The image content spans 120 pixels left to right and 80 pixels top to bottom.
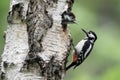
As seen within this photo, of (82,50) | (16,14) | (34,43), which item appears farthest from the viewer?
(82,50)

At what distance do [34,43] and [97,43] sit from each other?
30.5 feet

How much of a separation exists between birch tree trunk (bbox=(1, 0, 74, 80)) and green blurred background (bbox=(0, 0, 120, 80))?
4040 millimetres

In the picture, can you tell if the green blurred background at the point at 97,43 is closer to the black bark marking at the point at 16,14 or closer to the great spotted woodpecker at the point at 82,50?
the great spotted woodpecker at the point at 82,50

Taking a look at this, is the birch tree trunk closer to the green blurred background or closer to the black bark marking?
the black bark marking

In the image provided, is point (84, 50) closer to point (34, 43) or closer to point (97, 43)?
point (34, 43)

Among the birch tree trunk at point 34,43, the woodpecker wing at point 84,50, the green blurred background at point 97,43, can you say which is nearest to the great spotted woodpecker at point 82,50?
the woodpecker wing at point 84,50

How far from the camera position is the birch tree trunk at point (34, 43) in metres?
8.09

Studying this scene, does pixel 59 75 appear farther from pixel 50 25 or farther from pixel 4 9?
pixel 4 9

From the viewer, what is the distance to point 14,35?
826 centimetres

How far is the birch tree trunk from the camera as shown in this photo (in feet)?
26.5

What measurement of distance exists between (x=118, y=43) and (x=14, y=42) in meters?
8.26

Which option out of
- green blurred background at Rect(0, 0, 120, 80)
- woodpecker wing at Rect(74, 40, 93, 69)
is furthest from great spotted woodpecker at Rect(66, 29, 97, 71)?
green blurred background at Rect(0, 0, 120, 80)

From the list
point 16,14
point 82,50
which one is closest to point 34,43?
point 16,14

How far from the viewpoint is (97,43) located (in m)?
17.4
